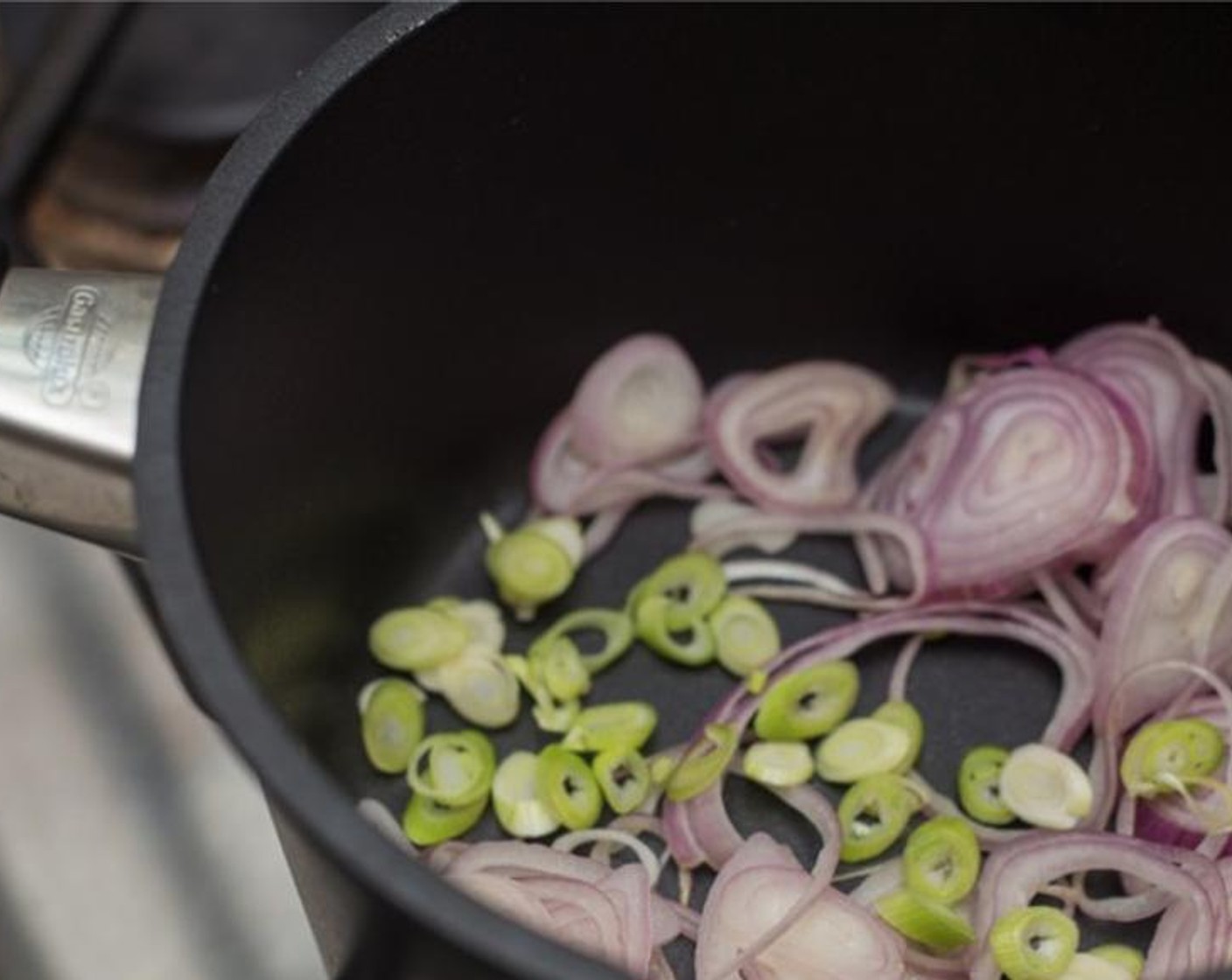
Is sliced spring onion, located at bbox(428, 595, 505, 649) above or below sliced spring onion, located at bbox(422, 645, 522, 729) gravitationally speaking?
above

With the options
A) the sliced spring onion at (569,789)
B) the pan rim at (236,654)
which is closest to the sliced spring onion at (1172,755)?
the sliced spring onion at (569,789)

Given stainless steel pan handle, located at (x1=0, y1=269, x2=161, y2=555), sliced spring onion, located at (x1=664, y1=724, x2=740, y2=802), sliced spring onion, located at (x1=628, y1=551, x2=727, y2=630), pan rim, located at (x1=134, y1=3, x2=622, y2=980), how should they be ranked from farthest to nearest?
sliced spring onion, located at (x1=628, y1=551, x2=727, y2=630)
sliced spring onion, located at (x1=664, y1=724, x2=740, y2=802)
stainless steel pan handle, located at (x1=0, y1=269, x2=161, y2=555)
pan rim, located at (x1=134, y1=3, x2=622, y2=980)

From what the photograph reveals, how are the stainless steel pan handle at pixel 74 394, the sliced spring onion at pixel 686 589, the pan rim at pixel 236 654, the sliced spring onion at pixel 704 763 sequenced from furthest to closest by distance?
1. the sliced spring onion at pixel 686 589
2. the sliced spring onion at pixel 704 763
3. the stainless steel pan handle at pixel 74 394
4. the pan rim at pixel 236 654

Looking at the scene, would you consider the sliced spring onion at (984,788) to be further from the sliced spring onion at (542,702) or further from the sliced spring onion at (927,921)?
the sliced spring onion at (542,702)

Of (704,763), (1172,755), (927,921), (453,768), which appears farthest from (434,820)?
(1172,755)

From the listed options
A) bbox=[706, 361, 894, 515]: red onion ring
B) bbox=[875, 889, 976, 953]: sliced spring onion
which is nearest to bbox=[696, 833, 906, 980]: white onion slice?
bbox=[875, 889, 976, 953]: sliced spring onion

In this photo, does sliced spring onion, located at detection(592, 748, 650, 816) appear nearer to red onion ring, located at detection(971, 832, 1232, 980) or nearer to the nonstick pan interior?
the nonstick pan interior

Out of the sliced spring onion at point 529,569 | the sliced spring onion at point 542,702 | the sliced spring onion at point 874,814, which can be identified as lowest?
the sliced spring onion at point 874,814
